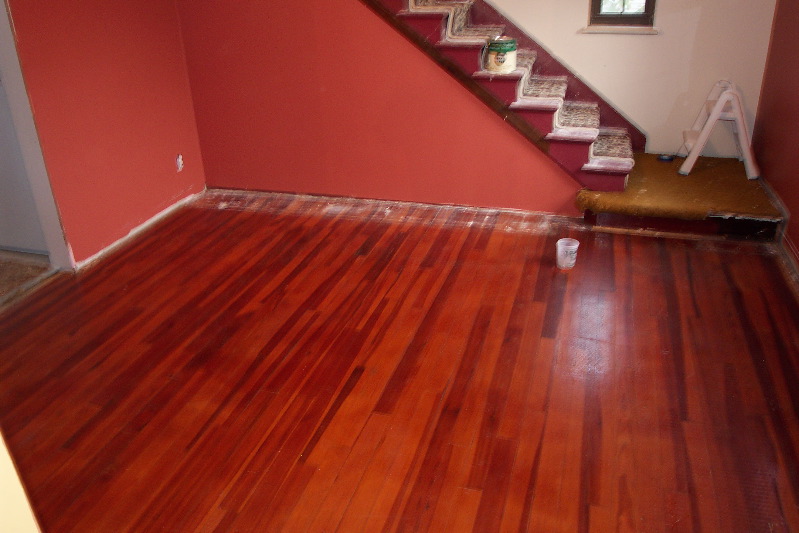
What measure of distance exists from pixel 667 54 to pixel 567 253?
5.68 ft

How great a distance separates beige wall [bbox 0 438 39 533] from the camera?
93 cm

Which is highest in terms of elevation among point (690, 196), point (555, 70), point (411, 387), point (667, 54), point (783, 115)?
point (667, 54)

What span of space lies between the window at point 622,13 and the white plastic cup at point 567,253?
173cm

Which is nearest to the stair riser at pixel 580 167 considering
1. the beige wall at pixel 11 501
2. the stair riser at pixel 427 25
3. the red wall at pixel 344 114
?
the red wall at pixel 344 114

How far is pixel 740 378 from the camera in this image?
277 cm

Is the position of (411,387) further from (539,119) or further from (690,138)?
(690,138)

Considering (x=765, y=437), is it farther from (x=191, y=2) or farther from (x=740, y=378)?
(x=191, y=2)

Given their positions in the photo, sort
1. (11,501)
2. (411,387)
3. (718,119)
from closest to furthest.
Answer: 1. (11,501)
2. (411,387)
3. (718,119)

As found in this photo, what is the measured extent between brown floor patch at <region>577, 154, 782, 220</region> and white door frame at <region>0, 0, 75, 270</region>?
3137 millimetres

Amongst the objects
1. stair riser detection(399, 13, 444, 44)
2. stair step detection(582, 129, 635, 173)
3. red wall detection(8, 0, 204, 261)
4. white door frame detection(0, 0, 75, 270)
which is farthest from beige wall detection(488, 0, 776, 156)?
white door frame detection(0, 0, 75, 270)

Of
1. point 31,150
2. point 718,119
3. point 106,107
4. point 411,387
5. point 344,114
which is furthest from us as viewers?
point 344,114

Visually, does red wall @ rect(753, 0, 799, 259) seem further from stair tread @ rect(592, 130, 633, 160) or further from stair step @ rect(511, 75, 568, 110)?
stair step @ rect(511, 75, 568, 110)

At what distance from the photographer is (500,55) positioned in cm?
403

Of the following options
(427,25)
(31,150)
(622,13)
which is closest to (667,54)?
(622,13)
